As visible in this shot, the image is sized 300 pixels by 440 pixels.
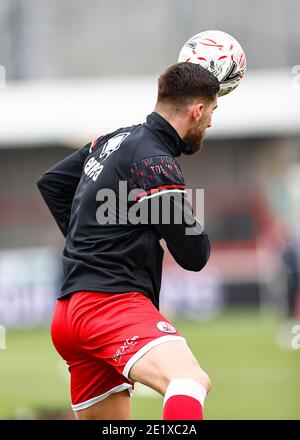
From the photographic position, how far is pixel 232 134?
1125 inches

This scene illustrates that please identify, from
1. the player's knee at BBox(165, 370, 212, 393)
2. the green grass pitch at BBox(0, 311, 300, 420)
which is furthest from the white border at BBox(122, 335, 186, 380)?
the green grass pitch at BBox(0, 311, 300, 420)

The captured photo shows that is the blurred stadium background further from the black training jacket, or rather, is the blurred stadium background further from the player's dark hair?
the player's dark hair

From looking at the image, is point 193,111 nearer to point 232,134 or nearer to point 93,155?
point 93,155

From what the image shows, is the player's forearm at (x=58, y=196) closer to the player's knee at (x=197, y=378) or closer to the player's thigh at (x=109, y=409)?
the player's thigh at (x=109, y=409)

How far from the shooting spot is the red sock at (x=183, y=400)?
4.56 metres

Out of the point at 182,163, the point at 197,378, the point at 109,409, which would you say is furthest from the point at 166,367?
the point at 182,163

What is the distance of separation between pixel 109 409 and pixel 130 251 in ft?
3.08

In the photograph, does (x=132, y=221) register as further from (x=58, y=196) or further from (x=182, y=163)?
(x=182, y=163)

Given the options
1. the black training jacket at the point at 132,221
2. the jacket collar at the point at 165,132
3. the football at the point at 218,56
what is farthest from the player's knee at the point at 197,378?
the football at the point at 218,56

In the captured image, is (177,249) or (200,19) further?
(200,19)

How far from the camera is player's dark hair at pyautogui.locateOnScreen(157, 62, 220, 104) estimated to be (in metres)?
5.15

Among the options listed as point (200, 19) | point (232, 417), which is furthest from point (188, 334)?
point (200, 19)
